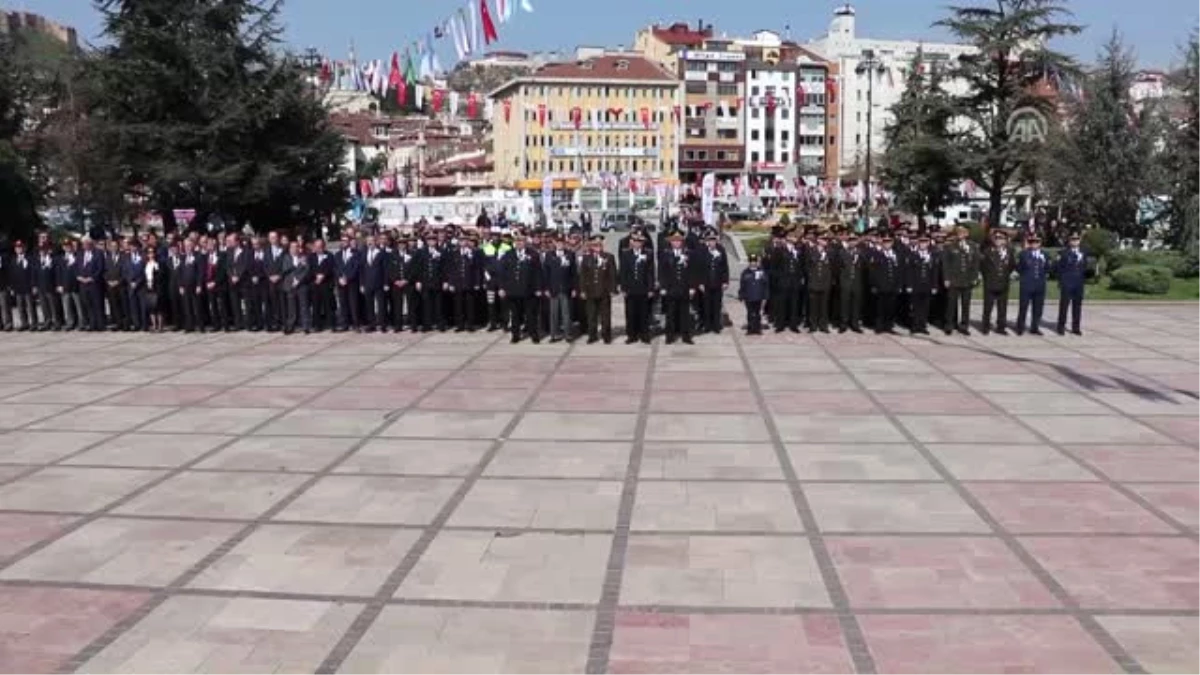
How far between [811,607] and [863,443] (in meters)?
4.45

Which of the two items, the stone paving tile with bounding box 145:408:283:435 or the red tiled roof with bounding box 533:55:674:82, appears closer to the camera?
the stone paving tile with bounding box 145:408:283:435

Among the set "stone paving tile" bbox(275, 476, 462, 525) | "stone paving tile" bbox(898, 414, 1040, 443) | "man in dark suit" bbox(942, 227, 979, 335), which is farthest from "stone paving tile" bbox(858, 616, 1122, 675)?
"man in dark suit" bbox(942, 227, 979, 335)

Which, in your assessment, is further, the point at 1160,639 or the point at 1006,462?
the point at 1006,462

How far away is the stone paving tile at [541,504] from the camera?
828cm

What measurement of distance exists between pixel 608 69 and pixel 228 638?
116825 mm

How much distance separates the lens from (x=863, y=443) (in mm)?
10797

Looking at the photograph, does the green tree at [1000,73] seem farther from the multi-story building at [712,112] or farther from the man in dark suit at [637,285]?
the multi-story building at [712,112]

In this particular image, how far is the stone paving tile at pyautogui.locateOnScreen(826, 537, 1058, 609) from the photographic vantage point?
6.65 meters

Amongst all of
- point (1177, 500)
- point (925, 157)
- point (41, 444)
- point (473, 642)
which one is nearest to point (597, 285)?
point (41, 444)

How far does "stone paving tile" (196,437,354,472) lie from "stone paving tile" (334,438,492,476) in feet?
0.81

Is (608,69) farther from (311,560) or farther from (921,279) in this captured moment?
(311,560)

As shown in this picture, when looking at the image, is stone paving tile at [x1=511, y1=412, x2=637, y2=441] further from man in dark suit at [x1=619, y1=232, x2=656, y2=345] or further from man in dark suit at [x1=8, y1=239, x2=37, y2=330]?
man in dark suit at [x1=8, y1=239, x2=37, y2=330]

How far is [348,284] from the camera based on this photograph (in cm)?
1956

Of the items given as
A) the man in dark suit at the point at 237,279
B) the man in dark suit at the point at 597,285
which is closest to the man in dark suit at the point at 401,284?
the man in dark suit at the point at 237,279
